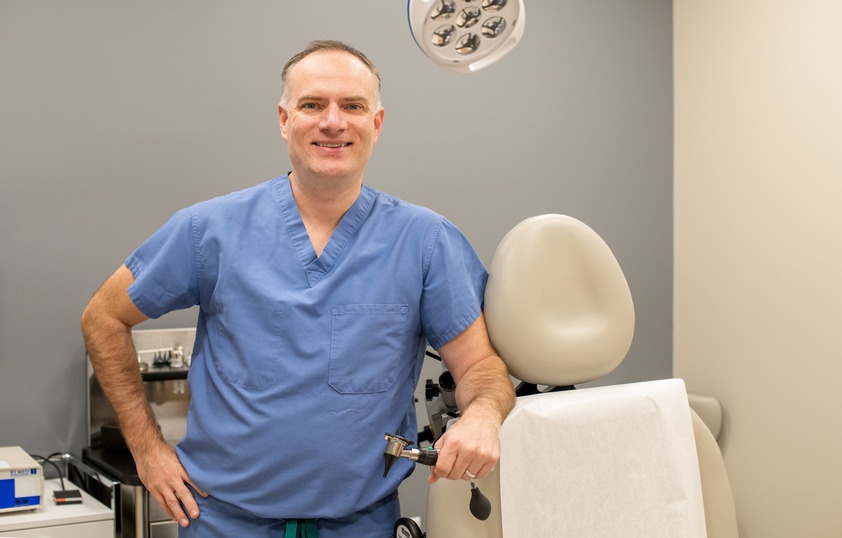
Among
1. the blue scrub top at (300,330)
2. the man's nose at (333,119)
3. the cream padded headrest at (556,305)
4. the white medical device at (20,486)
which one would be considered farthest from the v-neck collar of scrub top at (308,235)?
the white medical device at (20,486)

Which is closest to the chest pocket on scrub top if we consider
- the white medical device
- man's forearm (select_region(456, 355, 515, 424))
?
man's forearm (select_region(456, 355, 515, 424))

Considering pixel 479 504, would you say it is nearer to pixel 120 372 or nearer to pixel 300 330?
pixel 300 330

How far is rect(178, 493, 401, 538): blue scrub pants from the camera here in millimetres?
1290

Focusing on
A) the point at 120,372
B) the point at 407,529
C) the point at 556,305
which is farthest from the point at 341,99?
the point at 407,529

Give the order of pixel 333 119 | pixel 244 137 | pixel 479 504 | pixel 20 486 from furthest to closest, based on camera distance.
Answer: pixel 244 137
pixel 20 486
pixel 333 119
pixel 479 504

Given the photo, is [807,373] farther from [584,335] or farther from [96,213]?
[96,213]

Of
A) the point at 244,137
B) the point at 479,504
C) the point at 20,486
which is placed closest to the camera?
the point at 479,504

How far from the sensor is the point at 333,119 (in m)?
1.33

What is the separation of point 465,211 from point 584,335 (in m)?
1.36

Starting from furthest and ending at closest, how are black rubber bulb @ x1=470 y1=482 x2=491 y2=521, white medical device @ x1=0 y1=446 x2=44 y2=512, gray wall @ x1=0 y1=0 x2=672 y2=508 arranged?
gray wall @ x1=0 y1=0 x2=672 y2=508
white medical device @ x1=0 y1=446 x2=44 y2=512
black rubber bulb @ x1=470 y1=482 x2=491 y2=521

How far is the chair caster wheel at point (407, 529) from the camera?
1269 millimetres

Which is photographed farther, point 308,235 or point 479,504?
point 308,235

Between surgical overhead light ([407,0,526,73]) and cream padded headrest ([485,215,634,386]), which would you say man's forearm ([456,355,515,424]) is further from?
surgical overhead light ([407,0,526,73])

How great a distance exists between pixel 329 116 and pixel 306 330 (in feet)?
1.19
